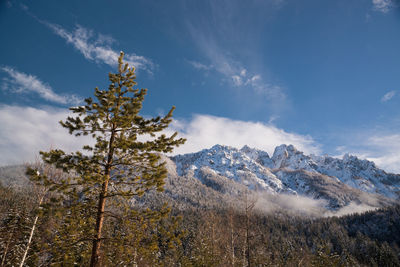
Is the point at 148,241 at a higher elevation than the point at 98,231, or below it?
below

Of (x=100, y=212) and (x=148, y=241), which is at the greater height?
(x=100, y=212)

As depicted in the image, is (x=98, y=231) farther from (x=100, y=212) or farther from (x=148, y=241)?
(x=148, y=241)

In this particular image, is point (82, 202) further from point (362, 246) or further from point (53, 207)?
point (362, 246)

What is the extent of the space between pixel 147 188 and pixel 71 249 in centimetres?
307

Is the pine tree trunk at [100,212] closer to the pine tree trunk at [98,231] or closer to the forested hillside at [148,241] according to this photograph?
the pine tree trunk at [98,231]

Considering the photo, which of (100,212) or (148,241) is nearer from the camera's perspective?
(148,241)

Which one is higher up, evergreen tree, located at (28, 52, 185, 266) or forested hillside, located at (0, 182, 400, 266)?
evergreen tree, located at (28, 52, 185, 266)

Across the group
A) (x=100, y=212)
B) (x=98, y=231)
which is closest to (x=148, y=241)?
(x=98, y=231)

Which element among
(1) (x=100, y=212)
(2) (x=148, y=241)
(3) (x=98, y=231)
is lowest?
(2) (x=148, y=241)

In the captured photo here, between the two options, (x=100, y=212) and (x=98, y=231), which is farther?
(x=100, y=212)

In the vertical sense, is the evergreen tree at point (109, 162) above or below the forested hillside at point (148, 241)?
above

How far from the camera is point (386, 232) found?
138625mm

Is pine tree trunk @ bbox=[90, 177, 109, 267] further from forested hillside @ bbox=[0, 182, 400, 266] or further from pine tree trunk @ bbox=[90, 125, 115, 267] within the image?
forested hillside @ bbox=[0, 182, 400, 266]

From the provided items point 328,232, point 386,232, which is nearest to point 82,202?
point 328,232
